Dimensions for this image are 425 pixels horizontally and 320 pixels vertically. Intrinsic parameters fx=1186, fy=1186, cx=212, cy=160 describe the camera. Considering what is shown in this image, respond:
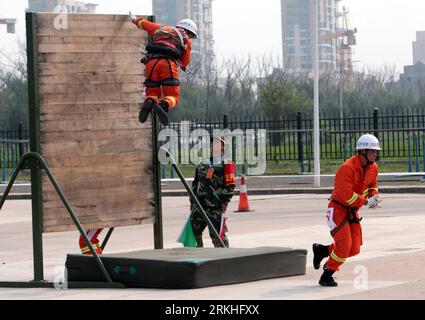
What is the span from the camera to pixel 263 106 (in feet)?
173

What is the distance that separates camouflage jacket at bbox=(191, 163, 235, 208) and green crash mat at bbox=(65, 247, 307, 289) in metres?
1.63

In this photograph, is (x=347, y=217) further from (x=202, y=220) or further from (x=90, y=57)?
(x=90, y=57)

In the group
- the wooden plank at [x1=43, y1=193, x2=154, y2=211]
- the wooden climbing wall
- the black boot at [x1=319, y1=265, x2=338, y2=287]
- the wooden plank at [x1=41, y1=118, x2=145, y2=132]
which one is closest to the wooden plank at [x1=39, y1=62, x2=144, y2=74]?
the wooden climbing wall

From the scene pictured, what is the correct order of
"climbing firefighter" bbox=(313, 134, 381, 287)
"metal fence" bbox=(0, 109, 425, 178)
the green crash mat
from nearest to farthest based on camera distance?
1. the green crash mat
2. "climbing firefighter" bbox=(313, 134, 381, 287)
3. "metal fence" bbox=(0, 109, 425, 178)

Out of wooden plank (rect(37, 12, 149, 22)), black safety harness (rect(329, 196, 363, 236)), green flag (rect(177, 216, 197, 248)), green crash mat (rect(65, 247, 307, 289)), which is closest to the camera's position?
green crash mat (rect(65, 247, 307, 289))

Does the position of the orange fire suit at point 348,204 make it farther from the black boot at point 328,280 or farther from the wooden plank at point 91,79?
the wooden plank at point 91,79

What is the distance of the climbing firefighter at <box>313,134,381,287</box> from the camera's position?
462 inches

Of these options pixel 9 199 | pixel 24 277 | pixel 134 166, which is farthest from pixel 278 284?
pixel 9 199

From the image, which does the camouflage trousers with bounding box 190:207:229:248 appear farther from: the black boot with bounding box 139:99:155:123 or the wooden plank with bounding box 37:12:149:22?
the wooden plank with bounding box 37:12:149:22

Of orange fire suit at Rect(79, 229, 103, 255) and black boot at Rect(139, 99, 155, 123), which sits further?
orange fire suit at Rect(79, 229, 103, 255)

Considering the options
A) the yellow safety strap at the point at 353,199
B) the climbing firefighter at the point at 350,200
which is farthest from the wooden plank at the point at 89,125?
the yellow safety strap at the point at 353,199

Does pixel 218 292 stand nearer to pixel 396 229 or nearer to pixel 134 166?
pixel 134 166

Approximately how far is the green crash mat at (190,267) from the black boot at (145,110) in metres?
1.46

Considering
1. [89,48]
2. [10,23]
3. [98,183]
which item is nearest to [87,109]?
[89,48]
